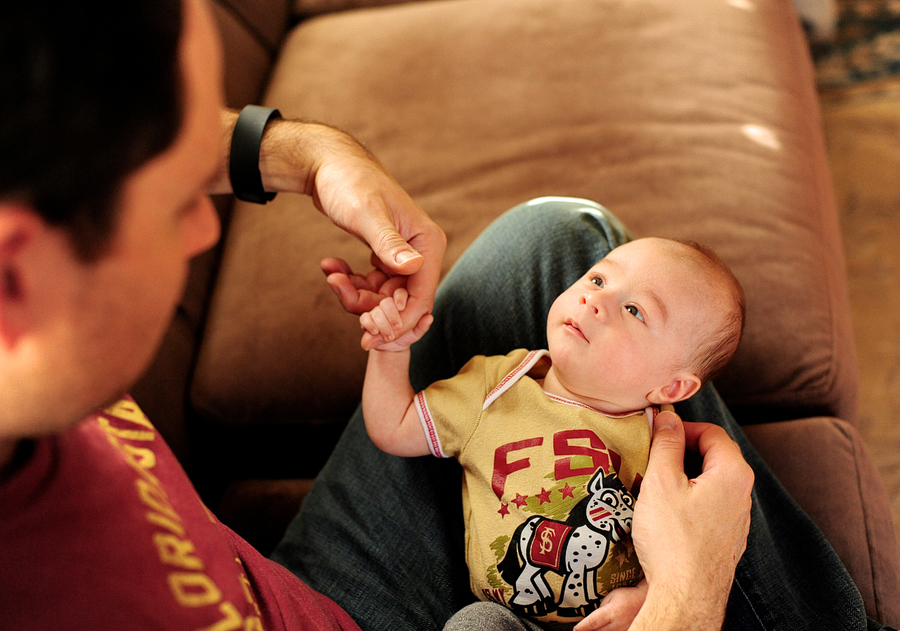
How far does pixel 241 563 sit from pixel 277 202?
1049mm

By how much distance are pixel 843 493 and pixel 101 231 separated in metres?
1.19

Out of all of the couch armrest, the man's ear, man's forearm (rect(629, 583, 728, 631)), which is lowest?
the couch armrest

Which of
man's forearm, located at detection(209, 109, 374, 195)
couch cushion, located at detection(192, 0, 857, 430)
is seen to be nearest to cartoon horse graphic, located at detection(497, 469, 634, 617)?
couch cushion, located at detection(192, 0, 857, 430)

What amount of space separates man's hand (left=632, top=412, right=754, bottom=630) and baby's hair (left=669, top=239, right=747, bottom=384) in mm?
139

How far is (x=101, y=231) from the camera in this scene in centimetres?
49

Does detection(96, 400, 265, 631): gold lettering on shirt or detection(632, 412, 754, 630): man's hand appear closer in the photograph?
detection(96, 400, 265, 631): gold lettering on shirt

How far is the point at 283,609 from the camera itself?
0.76 meters

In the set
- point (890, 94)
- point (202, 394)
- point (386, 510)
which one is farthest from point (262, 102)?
point (890, 94)

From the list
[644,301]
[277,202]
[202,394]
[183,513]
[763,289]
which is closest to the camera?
[183,513]

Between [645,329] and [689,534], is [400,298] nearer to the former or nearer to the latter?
[645,329]

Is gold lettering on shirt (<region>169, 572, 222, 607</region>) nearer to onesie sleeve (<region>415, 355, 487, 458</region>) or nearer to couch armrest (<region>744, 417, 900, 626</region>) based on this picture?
onesie sleeve (<region>415, 355, 487, 458</region>)

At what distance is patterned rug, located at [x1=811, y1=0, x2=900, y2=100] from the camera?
8.43 feet

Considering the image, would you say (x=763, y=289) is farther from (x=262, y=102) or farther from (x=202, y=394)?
(x=262, y=102)

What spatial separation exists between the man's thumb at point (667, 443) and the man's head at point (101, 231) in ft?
2.23
